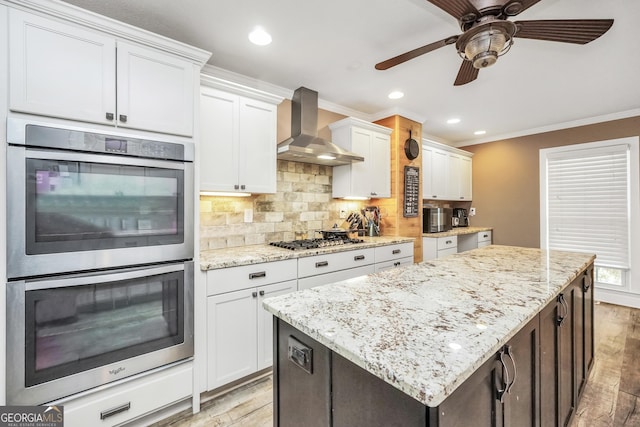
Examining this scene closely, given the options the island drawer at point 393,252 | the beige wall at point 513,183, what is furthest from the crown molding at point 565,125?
the island drawer at point 393,252

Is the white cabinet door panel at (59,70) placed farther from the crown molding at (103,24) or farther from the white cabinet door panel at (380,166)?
the white cabinet door panel at (380,166)

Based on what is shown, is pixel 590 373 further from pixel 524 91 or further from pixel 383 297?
pixel 524 91

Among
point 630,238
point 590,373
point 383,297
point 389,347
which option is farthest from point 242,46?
point 630,238

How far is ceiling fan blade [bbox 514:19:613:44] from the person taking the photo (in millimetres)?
1397

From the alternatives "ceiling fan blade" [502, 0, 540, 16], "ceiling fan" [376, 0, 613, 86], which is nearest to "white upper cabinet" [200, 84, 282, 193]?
"ceiling fan" [376, 0, 613, 86]

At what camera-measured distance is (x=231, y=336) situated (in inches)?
80.2

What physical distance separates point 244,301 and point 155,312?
0.57 m

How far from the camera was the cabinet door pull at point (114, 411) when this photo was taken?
5.11ft

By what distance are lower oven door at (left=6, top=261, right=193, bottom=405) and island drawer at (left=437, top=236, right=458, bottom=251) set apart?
3.37 m

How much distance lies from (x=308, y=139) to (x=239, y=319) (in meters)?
1.76

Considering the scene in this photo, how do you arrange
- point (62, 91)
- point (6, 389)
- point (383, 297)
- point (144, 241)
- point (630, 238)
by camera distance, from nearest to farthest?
1. point (383, 297)
2. point (6, 389)
3. point (62, 91)
4. point (144, 241)
5. point (630, 238)

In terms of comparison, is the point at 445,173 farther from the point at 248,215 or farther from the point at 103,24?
the point at 103,24

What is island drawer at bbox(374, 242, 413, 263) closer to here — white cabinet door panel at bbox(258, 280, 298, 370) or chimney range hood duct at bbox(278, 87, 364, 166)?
chimney range hood duct at bbox(278, 87, 364, 166)

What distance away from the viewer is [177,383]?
1792 millimetres
